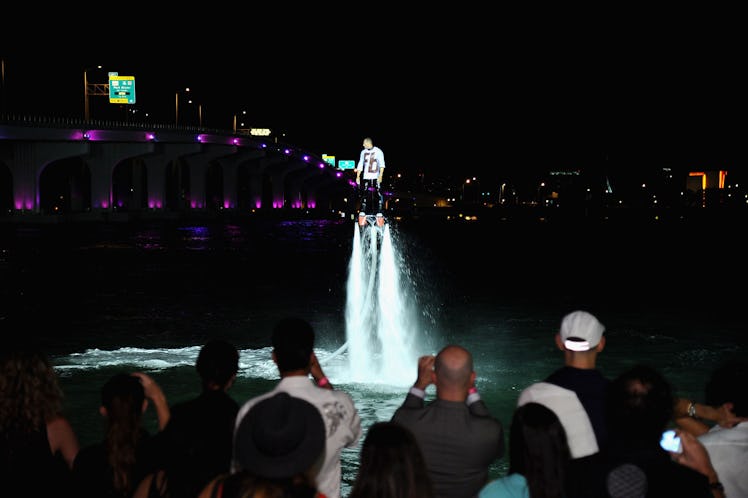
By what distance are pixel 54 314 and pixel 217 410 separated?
41.5 metres

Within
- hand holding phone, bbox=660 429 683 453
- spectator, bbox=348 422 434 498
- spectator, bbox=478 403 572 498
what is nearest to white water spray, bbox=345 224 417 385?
hand holding phone, bbox=660 429 683 453

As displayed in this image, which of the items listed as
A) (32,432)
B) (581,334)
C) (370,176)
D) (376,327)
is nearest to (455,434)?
(581,334)

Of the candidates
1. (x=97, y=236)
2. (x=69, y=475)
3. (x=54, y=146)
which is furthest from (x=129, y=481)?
(x=54, y=146)

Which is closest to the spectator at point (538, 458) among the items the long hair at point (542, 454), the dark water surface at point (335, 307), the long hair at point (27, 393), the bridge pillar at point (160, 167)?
the long hair at point (542, 454)

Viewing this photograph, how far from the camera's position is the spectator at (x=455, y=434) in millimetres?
7160

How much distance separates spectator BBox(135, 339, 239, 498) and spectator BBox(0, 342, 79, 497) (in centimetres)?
84

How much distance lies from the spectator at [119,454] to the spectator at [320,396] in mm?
1068

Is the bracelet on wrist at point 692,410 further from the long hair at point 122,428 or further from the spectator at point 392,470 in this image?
the long hair at point 122,428

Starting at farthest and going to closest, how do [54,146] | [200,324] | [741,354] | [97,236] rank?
[54,146] < [97,236] < [200,324] < [741,354]

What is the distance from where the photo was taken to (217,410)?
23.4ft

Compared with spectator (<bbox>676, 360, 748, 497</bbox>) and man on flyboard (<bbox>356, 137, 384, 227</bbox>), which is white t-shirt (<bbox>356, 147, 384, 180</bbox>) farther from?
spectator (<bbox>676, 360, 748, 497</bbox>)

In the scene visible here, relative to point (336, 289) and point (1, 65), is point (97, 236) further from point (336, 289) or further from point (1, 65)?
point (336, 289)

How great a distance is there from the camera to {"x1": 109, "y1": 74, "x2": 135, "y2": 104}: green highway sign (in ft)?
602

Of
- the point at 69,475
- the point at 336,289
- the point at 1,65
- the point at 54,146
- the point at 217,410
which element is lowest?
the point at 336,289
